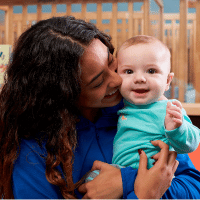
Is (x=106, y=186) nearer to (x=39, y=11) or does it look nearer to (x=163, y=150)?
(x=163, y=150)

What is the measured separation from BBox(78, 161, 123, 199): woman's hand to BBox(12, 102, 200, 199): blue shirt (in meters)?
0.02

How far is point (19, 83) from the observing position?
100 centimetres

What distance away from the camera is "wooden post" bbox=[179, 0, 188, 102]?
2.06 metres

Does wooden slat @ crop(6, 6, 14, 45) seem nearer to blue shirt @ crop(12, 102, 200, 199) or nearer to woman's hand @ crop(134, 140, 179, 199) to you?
blue shirt @ crop(12, 102, 200, 199)

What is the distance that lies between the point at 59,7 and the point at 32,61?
1.26 meters

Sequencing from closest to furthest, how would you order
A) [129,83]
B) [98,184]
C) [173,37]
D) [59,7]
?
[98,184] → [129,83] → [59,7] → [173,37]

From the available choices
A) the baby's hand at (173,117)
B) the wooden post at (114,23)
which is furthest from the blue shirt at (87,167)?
the wooden post at (114,23)

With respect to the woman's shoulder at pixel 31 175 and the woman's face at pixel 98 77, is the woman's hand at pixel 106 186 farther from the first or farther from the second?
the woman's face at pixel 98 77

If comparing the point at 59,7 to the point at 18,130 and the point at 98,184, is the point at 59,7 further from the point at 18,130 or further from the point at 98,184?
the point at 98,184

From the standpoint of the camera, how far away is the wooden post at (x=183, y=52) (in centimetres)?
206

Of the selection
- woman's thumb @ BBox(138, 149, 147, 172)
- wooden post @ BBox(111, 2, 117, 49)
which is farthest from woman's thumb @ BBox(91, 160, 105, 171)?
wooden post @ BBox(111, 2, 117, 49)

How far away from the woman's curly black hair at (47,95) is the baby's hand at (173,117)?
36 cm

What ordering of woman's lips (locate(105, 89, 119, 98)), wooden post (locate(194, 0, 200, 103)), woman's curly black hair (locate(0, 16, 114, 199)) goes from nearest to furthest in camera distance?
woman's curly black hair (locate(0, 16, 114, 199)), woman's lips (locate(105, 89, 119, 98)), wooden post (locate(194, 0, 200, 103))

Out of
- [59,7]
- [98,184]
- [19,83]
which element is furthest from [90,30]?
[59,7]
